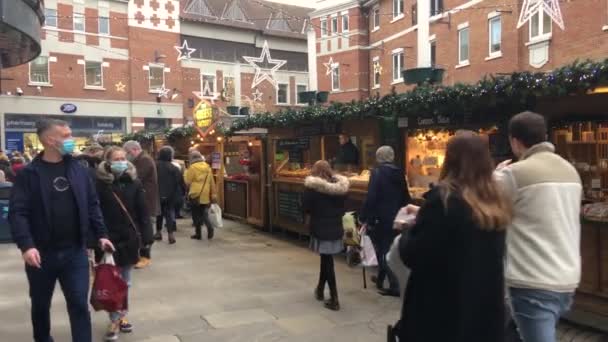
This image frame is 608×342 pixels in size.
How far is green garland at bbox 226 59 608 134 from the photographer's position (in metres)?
4.99

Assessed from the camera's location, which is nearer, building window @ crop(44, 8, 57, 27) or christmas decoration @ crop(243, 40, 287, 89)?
christmas decoration @ crop(243, 40, 287, 89)

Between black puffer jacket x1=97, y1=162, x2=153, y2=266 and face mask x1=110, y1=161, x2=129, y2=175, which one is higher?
face mask x1=110, y1=161, x2=129, y2=175

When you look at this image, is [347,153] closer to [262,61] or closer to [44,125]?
[44,125]

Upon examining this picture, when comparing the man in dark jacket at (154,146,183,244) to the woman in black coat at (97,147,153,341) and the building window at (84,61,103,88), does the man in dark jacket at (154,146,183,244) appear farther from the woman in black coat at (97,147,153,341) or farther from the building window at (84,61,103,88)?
the building window at (84,61,103,88)

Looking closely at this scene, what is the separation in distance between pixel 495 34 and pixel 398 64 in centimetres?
729

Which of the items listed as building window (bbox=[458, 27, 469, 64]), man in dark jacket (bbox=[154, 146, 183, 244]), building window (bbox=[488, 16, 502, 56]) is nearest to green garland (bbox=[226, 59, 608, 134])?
man in dark jacket (bbox=[154, 146, 183, 244])

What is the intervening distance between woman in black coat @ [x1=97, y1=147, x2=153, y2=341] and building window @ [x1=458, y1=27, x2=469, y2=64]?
18290 millimetres

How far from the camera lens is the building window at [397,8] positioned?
25.8 m

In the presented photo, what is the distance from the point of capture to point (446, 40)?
22312 mm

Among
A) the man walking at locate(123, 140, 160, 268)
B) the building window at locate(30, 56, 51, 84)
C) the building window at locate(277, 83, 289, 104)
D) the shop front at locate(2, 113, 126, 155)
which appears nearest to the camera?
the man walking at locate(123, 140, 160, 268)

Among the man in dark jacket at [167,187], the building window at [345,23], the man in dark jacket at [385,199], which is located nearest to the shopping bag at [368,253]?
the man in dark jacket at [385,199]

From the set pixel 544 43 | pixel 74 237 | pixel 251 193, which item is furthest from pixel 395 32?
pixel 74 237

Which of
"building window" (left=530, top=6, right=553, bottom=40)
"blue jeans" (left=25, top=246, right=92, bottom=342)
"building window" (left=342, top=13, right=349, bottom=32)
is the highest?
"building window" (left=342, top=13, right=349, bottom=32)

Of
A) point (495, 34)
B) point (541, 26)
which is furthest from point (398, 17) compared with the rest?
point (541, 26)
